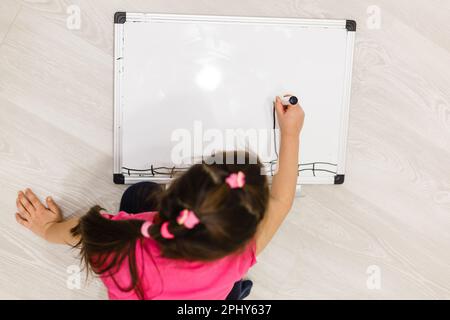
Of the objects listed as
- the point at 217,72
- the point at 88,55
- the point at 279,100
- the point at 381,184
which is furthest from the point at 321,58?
the point at 88,55

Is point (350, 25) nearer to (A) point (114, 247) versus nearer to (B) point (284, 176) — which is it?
(B) point (284, 176)

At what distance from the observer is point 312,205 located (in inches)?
37.8

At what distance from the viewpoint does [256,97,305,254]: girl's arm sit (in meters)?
0.80

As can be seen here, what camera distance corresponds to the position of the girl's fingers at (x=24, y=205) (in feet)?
2.94

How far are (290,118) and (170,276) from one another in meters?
0.43

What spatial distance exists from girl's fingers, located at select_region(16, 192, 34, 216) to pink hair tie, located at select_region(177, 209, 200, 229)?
1.75 ft

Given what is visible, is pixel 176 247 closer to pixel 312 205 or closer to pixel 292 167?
pixel 292 167

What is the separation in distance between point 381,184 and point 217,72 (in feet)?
1.64

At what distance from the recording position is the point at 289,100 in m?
0.84

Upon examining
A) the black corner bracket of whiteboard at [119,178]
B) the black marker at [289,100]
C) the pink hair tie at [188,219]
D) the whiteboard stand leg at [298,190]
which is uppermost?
the black marker at [289,100]

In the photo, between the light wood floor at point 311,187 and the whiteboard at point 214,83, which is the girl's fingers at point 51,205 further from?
the whiteboard at point 214,83

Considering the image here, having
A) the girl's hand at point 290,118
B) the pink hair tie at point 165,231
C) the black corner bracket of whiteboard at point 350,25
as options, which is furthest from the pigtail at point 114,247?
the black corner bracket of whiteboard at point 350,25

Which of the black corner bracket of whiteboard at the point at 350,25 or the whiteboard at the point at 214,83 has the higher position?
the black corner bracket of whiteboard at the point at 350,25

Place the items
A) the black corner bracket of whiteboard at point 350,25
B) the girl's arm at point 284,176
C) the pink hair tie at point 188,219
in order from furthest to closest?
the black corner bracket of whiteboard at point 350,25 < the girl's arm at point 284,176 < the pink hair tie at point 188,219
